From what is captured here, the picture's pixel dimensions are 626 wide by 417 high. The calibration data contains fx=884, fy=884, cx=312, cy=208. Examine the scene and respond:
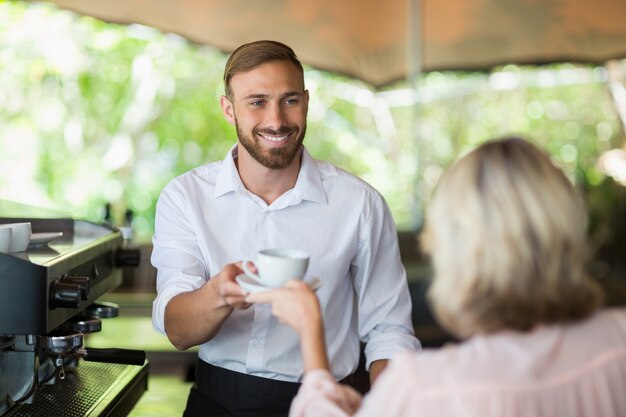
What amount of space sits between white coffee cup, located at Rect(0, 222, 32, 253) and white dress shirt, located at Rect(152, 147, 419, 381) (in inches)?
13.7

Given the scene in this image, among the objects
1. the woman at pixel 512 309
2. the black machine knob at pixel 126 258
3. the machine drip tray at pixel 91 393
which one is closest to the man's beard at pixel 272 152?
the black machine knob at pixel 126 258

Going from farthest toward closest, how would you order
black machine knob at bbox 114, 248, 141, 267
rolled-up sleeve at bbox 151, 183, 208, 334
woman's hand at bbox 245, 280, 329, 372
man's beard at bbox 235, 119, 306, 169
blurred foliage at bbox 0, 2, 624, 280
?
blurred foliage at bbox 0, 2, 624, 280 < black machine knob at bbox 114, 248, 141, 267 < man's beard at bbox 235, 119, 306, 169 < rolled-up sleeve at bbox 151, 183, 208, 334 < woman's hand at bbox 245, 280, 329, 372

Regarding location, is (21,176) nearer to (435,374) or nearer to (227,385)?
(227,385)

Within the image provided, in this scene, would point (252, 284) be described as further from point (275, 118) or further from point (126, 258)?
point (126, 258)

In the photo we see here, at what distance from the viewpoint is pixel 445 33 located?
19.5ft

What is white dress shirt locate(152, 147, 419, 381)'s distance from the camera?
7.04 feet

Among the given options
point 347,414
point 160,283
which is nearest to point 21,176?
point 160,283

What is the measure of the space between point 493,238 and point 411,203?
15.8 ft

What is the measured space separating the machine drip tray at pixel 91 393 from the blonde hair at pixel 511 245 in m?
1.05

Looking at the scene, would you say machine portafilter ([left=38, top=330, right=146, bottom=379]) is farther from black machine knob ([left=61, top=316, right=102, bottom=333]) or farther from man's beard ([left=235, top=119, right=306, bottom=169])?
man's beard ([left=235, top=119, right=306, bottom=169])

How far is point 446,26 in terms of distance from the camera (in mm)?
5918

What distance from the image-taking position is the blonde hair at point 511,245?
1.25m

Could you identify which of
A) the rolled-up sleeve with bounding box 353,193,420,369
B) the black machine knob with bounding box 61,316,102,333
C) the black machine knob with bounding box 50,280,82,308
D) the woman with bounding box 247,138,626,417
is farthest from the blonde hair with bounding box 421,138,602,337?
the black machine knob with bounding box 61,316,102,333

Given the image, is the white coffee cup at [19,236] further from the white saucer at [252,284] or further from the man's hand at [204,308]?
the white saucer at [252,284]
